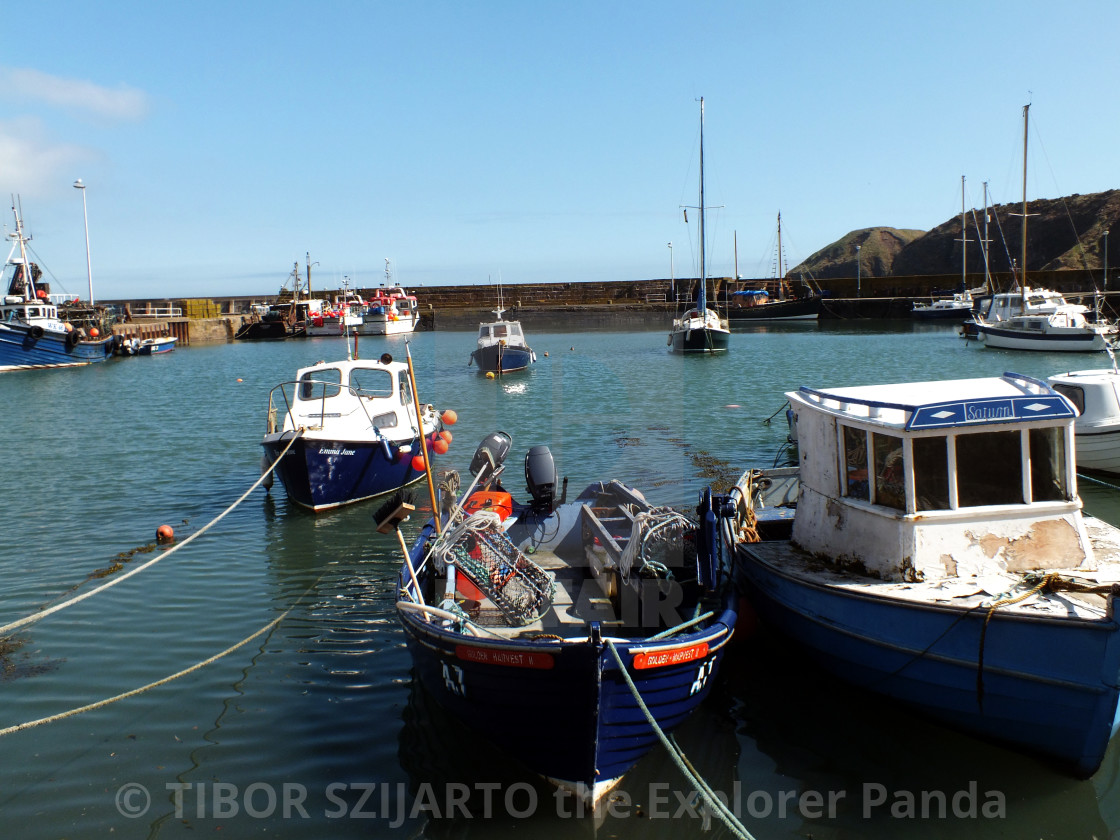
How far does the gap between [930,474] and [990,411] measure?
770 millimetres

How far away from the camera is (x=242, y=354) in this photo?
64375 millimetres

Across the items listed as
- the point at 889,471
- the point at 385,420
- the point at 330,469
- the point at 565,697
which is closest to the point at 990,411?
the point at 889,471

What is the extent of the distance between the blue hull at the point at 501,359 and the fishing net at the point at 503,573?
108ft

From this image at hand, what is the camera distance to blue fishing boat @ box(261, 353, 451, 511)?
50.3 ft

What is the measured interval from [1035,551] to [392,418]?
12.3 metres

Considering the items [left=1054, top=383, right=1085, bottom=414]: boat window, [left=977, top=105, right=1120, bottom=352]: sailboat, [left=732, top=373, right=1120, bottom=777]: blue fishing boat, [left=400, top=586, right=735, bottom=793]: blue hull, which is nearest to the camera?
[left=400, top=586, right=735, bottom=793]: blue hull

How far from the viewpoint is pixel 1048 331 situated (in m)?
42.0

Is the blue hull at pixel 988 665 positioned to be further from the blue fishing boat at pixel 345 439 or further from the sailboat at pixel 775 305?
the sailboat at pixel 775 305

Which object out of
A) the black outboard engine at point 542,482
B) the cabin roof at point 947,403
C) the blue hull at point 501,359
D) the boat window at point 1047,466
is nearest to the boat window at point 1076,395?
the cabin roof at point 947,403

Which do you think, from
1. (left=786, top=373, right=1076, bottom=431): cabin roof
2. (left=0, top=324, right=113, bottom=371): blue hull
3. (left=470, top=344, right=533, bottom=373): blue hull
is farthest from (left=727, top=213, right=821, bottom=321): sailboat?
(left=786, top=373, right=1076, bottom=431): cabin roof

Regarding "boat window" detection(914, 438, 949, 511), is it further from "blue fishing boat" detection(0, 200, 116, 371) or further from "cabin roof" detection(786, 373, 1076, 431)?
"blue fishing boat" detection(0, 200, 116, 371)

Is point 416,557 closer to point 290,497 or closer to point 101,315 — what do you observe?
point 290,497

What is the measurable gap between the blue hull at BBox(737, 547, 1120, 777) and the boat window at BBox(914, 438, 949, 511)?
41.3 inches

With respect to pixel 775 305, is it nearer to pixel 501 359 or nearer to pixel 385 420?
pixel 501 359
